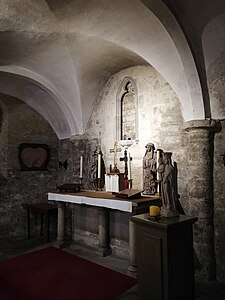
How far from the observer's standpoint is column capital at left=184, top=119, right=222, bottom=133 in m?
4.07

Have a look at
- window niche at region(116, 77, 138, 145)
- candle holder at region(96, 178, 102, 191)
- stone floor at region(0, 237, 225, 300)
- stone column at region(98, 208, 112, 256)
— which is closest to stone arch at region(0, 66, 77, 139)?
window niche at region(116, 77, 138, 145)

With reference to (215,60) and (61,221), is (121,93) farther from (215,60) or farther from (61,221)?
(61,221)

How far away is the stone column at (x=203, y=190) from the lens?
4070mm

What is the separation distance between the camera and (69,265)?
4.70 metres

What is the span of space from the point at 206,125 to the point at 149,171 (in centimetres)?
147

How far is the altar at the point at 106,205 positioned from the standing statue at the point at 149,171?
39 cm

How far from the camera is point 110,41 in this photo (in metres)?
4.55

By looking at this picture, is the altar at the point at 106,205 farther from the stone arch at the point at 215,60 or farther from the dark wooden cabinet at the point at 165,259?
the stone arch at the point at 215,60

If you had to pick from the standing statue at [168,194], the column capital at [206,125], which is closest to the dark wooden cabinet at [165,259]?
the standing statue at [168,194]

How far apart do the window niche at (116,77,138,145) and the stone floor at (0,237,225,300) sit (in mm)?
2488

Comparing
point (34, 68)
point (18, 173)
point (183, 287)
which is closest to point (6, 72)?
point (34, 68)

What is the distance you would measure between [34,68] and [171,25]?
11.1 ft

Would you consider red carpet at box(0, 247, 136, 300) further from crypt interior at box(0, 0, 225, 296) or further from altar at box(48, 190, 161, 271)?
crypt interior at box(0, 0, 225, 296)

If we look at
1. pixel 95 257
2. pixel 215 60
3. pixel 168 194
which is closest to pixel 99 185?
pixel 95 257
